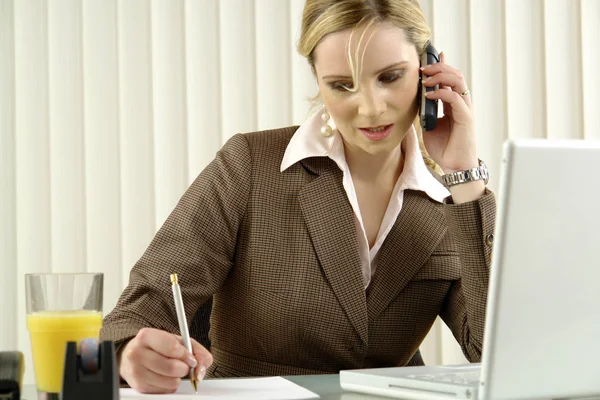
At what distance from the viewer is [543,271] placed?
2.99ft

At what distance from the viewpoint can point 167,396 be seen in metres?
1.15

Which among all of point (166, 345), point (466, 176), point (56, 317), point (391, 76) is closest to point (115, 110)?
point (391, 76)

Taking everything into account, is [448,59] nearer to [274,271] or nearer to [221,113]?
[221,113]

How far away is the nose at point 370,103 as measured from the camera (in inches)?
64.9


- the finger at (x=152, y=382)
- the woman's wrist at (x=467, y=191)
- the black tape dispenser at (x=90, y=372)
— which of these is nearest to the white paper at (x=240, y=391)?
the finger at (x=152, y=382)

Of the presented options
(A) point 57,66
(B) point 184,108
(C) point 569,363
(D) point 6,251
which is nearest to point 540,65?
(B) point 184,108

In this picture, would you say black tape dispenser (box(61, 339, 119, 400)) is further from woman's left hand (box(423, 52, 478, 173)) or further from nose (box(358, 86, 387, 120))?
woman's left hand (box(423, 52, 478, 173))

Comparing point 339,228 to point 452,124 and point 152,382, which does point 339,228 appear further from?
point 152,382

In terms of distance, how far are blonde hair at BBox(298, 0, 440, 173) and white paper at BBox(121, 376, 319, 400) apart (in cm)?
64

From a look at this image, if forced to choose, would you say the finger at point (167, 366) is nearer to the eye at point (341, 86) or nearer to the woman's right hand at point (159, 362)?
the woman's right hand at point (159, 362)

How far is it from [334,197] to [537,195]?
86 cm

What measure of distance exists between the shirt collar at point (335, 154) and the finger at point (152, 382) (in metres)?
0.67

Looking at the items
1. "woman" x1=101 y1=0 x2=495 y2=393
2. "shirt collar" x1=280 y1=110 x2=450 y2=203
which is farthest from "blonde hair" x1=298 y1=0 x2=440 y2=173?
"shirt collar" x1=280 y1=110 x2=450 y2=203

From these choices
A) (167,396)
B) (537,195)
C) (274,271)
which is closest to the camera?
(537,195)
